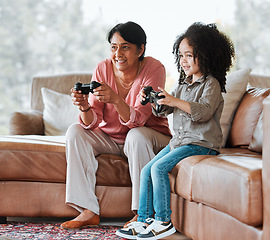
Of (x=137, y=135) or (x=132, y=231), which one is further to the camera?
(x=137, y=135)

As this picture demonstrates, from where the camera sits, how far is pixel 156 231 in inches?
61.1

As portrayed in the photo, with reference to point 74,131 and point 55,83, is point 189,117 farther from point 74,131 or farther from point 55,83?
point 55,83

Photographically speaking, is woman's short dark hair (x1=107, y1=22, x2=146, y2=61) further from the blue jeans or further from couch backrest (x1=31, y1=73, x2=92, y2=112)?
couch backrest (x1=31, y1=73, x2=92, y2=112)

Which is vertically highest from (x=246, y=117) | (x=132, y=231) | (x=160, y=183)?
(x=246, y=117)

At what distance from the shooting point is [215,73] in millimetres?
1799

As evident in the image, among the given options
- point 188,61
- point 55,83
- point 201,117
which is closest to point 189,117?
point 201,117

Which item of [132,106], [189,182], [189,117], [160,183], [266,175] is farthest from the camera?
[132,106]

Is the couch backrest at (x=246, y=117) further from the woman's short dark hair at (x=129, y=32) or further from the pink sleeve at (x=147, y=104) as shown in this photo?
the woman's short dark hair at (x=129, y=32)

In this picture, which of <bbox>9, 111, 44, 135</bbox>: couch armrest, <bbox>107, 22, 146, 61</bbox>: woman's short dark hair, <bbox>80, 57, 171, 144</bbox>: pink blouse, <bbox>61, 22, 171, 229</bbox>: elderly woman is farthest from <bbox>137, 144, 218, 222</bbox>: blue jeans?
<bbox>9, 111, 44, 135</bbox>: couch armrest

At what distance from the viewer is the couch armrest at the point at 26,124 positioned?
246cm

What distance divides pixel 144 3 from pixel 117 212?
120 inches

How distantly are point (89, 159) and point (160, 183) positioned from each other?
424 mm

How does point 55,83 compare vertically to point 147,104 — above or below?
above

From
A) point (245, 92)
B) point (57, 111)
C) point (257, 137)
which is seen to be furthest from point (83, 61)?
point (257, 137)
